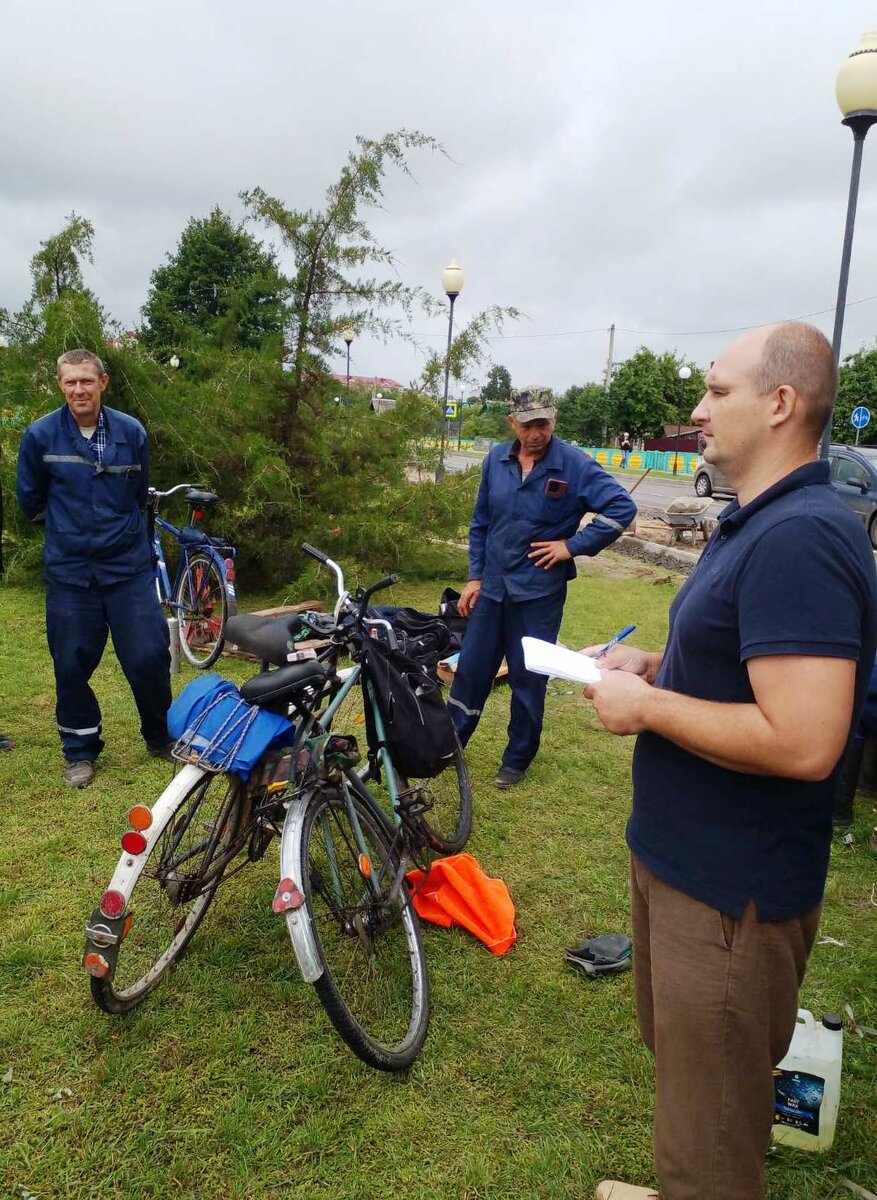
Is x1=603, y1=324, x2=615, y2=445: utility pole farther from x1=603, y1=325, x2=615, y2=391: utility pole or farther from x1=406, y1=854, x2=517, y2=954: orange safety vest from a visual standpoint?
x1=406, y1=854, x2=517, y2=954: orange safety vest

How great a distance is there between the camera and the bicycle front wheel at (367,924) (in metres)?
2.27

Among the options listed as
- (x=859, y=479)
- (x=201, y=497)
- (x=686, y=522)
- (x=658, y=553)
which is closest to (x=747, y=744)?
(x=201, y=497)

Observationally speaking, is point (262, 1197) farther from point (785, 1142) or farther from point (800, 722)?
point (800, 722)

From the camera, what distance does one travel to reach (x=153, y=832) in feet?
7.30

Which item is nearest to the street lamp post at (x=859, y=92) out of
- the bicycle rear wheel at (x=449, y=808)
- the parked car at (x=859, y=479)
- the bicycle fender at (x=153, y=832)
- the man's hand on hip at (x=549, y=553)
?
the man's hand on hip at (x=549, y=553)

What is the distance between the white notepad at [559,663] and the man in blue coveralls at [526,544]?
2.24 m

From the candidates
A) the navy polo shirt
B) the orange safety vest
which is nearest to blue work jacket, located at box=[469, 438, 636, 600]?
the orange safety vest

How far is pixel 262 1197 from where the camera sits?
190 cm

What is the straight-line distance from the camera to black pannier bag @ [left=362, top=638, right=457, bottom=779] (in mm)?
2682

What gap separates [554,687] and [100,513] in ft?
10.7

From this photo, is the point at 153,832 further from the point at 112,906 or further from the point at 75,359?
the point at 75,359

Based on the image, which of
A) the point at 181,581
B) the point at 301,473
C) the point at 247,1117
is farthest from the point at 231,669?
the point at 247,1117

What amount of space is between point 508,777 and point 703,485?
18.1m

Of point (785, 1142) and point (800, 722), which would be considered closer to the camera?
point (800, 722)
